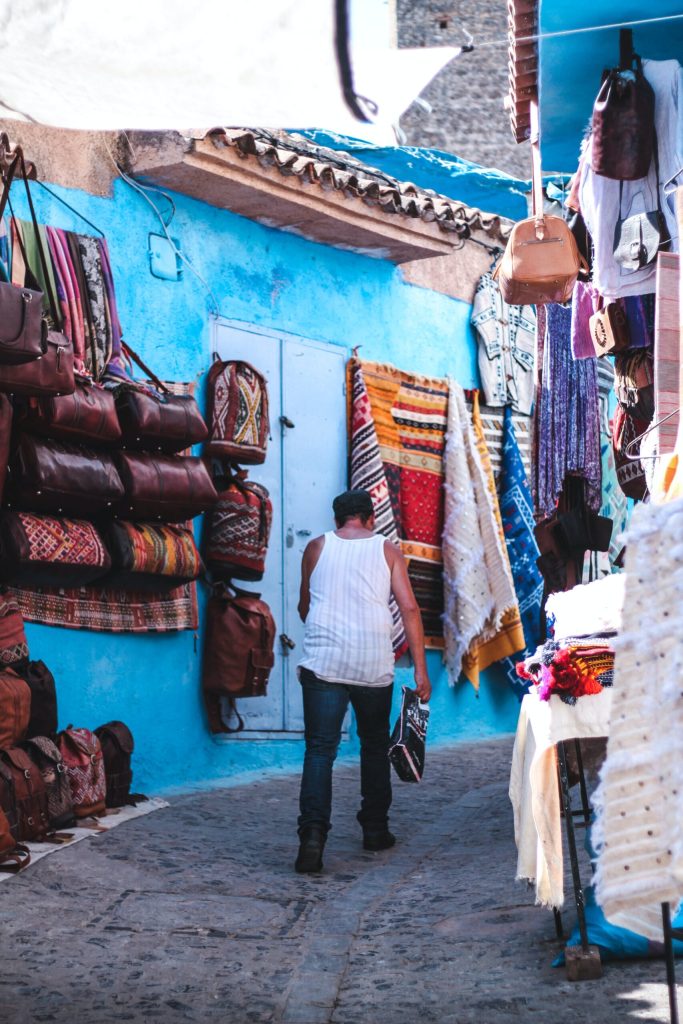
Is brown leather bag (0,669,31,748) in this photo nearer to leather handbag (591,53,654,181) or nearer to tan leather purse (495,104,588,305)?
tan leather purse (495,104,588,305)

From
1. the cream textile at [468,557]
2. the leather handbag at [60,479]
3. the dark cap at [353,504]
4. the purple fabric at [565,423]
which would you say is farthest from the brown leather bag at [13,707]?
the purple fabric at [565,423]

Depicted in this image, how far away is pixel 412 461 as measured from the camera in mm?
10312

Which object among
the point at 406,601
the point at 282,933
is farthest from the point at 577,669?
the point at 406,601

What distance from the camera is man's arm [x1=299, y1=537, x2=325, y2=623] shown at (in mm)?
6945

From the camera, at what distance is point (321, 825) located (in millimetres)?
6488

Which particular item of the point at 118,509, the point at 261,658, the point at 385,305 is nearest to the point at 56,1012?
the point at 118,509

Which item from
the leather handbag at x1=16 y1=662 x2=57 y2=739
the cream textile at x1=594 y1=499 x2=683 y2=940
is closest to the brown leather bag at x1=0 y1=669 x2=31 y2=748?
the leather handbag at x1=16 y1=662 x2=57 y2=739

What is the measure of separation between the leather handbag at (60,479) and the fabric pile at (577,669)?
10.1 feet

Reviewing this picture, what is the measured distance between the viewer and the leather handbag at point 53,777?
21.2ft

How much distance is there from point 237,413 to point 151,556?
130 centimetres

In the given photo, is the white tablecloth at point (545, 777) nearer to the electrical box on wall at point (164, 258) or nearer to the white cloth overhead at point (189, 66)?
the white cloth overhead at point (189, 66)

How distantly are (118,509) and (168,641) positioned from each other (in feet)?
3.26

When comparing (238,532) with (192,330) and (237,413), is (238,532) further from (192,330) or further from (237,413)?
(192,330)

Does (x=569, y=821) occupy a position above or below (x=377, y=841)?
above
